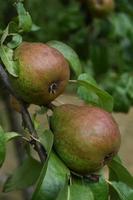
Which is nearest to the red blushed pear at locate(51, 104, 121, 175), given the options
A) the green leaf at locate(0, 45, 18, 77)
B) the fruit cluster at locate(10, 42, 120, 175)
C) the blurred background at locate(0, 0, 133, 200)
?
the fruit cluster at locate(10, 42, 120, 175)

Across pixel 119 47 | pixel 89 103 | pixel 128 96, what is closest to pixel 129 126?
pixel 119 47

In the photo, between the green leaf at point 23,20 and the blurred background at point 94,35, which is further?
the blurred background at point 94,35

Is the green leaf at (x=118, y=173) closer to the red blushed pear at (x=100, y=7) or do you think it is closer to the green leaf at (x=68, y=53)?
the green leaf at (x=68, y=53)

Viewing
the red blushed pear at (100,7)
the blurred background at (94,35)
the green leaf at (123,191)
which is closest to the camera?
the green leaf at (123,191)

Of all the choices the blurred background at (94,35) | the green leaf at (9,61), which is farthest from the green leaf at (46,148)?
the blurred background at (94,35)

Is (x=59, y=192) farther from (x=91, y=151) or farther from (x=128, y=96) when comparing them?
(x=128, y=96)
